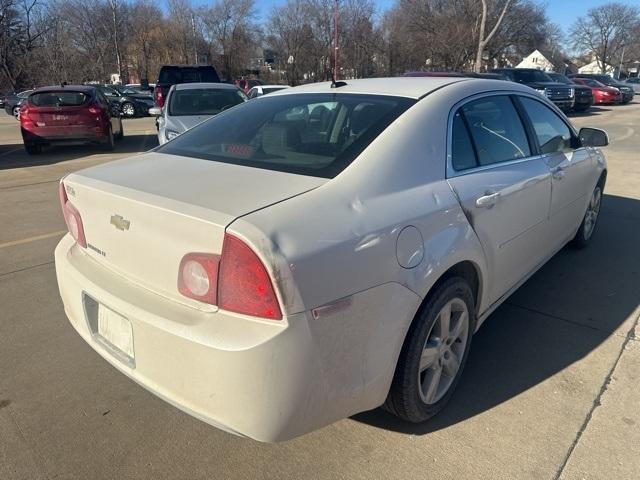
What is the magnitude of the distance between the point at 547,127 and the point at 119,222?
2978mm

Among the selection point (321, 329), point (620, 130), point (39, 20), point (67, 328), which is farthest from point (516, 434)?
point (39, 20)

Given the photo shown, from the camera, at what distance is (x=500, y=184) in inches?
109

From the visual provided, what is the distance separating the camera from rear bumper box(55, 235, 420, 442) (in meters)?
1.73

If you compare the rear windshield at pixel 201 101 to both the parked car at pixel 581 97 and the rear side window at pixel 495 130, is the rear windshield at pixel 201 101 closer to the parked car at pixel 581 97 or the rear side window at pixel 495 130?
the rear side window at pixel 495 130

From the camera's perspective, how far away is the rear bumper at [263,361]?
5.67 feet

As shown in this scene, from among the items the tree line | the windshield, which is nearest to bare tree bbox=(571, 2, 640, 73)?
the tree line

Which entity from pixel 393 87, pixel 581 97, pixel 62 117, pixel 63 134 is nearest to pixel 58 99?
pixel 62 117

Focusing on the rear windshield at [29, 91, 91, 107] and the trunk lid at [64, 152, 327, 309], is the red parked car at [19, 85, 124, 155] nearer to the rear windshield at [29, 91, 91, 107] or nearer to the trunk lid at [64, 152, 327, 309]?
the rear windshield at [29, 91, 91, 107]

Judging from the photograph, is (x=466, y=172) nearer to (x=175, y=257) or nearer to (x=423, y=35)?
(x=175, y=257)

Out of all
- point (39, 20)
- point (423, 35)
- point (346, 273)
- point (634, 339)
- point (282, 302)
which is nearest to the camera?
point (282, 302)

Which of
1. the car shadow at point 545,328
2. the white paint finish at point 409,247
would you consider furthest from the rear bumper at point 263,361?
→ the car shadow at point 545,328

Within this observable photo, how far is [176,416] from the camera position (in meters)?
2.51

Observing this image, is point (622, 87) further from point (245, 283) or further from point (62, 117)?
point (245, 283)

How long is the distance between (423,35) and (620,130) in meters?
35.4
